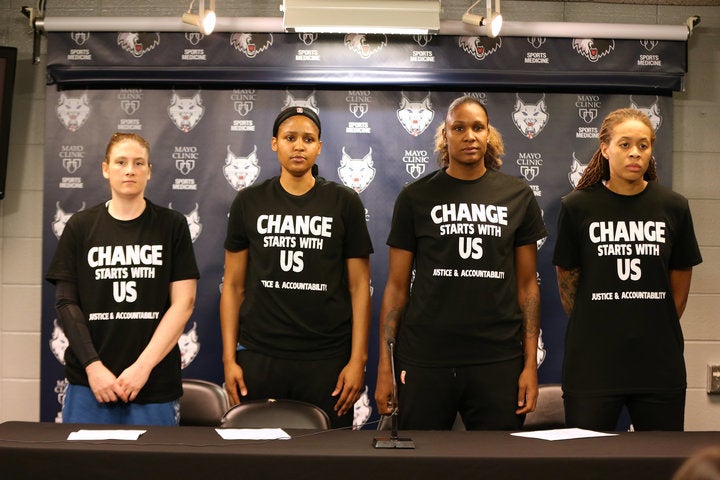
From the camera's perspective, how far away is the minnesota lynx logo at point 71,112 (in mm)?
4570

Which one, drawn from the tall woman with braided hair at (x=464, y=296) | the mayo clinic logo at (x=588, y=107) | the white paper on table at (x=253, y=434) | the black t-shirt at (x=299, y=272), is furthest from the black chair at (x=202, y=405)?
the mayo clinic logo at (x=588, y=107)

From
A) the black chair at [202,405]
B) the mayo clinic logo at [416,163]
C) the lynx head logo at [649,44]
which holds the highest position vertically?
the lynx head logo at [649,44]

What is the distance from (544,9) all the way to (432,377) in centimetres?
264

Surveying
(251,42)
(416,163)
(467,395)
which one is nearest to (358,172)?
(416,163)

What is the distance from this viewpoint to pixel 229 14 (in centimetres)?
468

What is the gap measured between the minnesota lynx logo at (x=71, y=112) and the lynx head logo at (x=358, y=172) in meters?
1.49

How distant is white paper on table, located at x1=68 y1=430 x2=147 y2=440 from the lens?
2.19 meters

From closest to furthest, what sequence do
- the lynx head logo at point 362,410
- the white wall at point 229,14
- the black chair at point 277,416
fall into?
the black chair at point 277,416, the lynx head logo at point 362,410, the white wall at point 229,14

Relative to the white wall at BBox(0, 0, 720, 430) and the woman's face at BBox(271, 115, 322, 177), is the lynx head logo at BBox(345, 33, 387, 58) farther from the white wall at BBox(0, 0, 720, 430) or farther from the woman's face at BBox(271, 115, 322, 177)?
the woman's face at BBox(271, 115, 322, 177)

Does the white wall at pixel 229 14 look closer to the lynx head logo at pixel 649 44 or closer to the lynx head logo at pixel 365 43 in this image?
the lynx head logo at pixel 649 44

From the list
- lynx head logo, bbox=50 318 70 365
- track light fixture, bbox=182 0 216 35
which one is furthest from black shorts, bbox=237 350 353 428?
track light fixture, bbox=182 0 216 35

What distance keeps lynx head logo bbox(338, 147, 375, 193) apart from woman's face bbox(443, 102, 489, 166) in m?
1.41

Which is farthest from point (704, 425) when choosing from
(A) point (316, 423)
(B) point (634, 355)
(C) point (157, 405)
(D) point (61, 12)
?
(D) point (61, 12)

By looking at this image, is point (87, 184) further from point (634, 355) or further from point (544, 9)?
point (634, 355)
